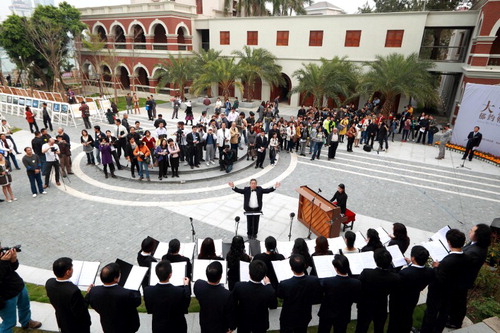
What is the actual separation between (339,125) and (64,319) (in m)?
15.8

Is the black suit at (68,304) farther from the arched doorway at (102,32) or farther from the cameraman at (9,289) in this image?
the arched doorway at (102,32)

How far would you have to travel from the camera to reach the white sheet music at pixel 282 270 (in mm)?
4643

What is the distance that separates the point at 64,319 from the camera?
4.21 meters

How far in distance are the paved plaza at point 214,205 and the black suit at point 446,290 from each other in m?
3.72

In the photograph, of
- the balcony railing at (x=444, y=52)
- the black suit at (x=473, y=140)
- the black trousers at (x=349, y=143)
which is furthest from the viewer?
the balcony railing at (x=444, y=52)

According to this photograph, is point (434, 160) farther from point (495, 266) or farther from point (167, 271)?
point (167, 271)

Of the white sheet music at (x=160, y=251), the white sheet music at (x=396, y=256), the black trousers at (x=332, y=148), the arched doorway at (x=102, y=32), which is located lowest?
the black trousers at (x=332, y=148)

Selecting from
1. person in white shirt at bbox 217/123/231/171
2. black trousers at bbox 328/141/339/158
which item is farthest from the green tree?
black trousers at bbox 328/141/339/158

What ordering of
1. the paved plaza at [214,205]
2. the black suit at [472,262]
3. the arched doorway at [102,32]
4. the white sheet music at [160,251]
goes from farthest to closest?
the arched doorway at [102,32] → the paved plaza at [214,205] → the white sheet music at [160,251] → the black suit at [472,262]

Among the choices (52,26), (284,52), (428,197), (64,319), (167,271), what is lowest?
(428,197)

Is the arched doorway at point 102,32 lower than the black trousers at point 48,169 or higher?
higher

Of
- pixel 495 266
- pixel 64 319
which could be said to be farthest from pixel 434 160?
pixel 64 319

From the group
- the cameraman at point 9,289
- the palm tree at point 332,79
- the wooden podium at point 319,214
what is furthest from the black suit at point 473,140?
the cameraman at point 9,289

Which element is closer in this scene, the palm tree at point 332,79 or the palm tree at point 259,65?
the palm tree at point 332,79
